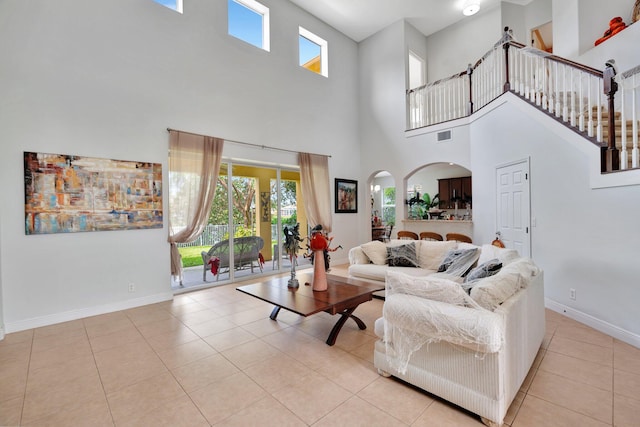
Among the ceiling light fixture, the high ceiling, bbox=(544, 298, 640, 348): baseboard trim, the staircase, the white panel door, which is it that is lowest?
bbox=(544, 298, 640, 348): baseboard trim

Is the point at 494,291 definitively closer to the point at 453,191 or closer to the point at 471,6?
the point at 471,6

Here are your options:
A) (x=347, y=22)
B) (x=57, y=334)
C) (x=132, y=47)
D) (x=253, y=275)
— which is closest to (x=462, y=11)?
(x=347, y=22)

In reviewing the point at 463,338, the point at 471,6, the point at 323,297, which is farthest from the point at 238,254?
the point at 471,6

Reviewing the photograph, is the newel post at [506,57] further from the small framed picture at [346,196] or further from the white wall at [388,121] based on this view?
the small framed picture at [346,196]

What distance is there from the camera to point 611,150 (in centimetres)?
305

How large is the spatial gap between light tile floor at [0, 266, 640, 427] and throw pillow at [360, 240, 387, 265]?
4.95ft

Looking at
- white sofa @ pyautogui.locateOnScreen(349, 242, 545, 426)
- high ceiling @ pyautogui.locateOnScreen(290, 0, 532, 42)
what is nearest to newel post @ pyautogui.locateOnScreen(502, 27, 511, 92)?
high ceiling @ pyautogui.locateOnScreen(290, 0, 532, 42)

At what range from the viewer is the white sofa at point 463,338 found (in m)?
Result: 1.73

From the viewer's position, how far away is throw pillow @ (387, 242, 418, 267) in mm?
4495

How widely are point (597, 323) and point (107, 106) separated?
267 inches

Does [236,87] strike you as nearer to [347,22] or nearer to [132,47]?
[132,47]

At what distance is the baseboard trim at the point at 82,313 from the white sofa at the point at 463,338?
3709 mm

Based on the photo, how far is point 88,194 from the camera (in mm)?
3895

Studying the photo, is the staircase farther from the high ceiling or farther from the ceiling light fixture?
the high ceiling
